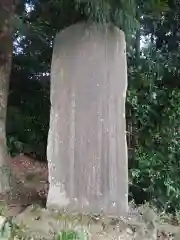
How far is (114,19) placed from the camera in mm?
4168

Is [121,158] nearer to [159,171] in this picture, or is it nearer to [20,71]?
[159,171]

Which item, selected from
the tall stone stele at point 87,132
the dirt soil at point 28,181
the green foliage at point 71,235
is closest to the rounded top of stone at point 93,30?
the tall stone stele at point 87,132

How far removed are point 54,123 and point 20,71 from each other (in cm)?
337

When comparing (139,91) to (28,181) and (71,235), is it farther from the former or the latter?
(71,235)

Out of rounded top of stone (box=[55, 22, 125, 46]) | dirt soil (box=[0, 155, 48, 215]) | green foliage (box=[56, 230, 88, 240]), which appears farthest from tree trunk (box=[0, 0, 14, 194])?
green foliage (box=[56, 230, 88, 240])

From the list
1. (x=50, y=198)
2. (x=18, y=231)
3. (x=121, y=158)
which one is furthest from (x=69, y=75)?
(x=18, y=231)

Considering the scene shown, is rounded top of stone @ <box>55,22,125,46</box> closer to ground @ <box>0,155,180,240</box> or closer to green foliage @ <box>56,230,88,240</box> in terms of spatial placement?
ground @ <box>0,155,180,240</box>

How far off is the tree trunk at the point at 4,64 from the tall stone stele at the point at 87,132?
96cm

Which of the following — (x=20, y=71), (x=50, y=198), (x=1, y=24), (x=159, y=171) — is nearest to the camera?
(x=50, y=198)

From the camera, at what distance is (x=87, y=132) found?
13.4ft

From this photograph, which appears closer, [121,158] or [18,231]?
[18,231]

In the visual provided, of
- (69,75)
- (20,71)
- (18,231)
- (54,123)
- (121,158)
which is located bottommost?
(18,231)

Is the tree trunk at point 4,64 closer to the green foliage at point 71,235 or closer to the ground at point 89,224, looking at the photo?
the ground at point 89,224

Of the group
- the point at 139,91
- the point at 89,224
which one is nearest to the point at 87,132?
the point at 89,224
